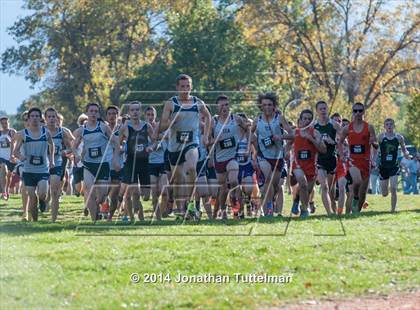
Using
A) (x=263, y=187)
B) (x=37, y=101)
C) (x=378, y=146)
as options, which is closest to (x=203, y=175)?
(x=263, y=187)

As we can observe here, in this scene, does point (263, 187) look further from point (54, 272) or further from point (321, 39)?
point (321, 39)

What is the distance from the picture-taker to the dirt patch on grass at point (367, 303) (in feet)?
33.1

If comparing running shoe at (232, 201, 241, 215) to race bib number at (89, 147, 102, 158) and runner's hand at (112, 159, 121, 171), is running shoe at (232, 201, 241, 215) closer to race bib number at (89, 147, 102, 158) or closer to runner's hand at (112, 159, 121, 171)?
runner's hand at (112, 159, 121, 171)

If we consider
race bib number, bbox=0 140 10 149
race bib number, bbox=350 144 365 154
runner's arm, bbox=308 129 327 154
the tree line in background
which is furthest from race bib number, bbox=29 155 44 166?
the tree line in background

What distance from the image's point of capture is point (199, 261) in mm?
11930

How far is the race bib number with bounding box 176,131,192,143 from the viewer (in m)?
16.8

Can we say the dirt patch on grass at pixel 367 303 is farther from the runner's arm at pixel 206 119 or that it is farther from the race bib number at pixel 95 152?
the race bib number at pixel 95 152

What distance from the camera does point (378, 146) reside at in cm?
2055

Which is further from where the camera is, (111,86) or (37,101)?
(37,101)

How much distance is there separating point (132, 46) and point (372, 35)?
15927 mm

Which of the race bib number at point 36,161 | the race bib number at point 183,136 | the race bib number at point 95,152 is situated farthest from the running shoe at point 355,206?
the race bib number at point 36,161

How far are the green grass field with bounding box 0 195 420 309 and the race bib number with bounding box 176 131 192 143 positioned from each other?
1589 mm

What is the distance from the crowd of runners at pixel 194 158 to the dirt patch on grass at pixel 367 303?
671 cm

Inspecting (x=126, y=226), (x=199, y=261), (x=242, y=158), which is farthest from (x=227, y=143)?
(x=199, y=261)
